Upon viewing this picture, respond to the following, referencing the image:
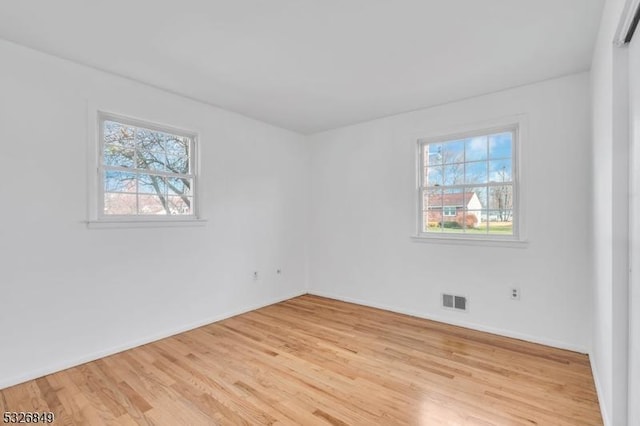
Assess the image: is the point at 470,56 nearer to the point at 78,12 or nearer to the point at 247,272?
the point at 78,12

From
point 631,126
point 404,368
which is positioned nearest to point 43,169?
point 404,368

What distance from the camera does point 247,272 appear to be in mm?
4078

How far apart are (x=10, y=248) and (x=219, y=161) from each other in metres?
1.98

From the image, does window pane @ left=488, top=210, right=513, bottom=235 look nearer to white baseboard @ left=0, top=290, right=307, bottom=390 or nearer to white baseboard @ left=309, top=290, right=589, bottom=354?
white baseboard @ left=309, top=290, right=589, bottom=354

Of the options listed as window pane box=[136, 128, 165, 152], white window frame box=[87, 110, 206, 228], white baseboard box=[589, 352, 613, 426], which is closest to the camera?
white baseboard box=[589, 352, 613, 426]

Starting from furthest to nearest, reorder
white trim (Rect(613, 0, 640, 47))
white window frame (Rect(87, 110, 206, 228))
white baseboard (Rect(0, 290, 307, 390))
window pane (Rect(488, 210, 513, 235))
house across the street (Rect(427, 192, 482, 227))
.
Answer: house across the street (Rect(427, 192, 482, 227)) → window pane (Rect(488, 210, 513, 235)) → white window frame (Rect(87, 110, 206, 228)) → white baseboard (Rect(0, 290, 307, 390)) → white trim (Rect(613, 0, 640, 47))

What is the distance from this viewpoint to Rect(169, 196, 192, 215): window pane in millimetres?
3389

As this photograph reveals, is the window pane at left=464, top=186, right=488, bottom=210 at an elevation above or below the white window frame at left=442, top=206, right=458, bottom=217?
above

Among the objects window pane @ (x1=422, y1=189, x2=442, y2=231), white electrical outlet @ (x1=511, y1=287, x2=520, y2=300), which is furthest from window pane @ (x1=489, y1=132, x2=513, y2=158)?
white electrical outlet @ (x1=511, y1=287, x2=520, y2=300)

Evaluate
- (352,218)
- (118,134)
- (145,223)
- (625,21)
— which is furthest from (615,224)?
(118,134)

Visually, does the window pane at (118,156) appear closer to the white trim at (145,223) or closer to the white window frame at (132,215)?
the white window frame at (132,215)

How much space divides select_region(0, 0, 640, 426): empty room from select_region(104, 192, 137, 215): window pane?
0.02 metres

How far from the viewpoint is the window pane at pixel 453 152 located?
11.9 ft

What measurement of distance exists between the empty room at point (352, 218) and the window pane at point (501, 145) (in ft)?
0.05
